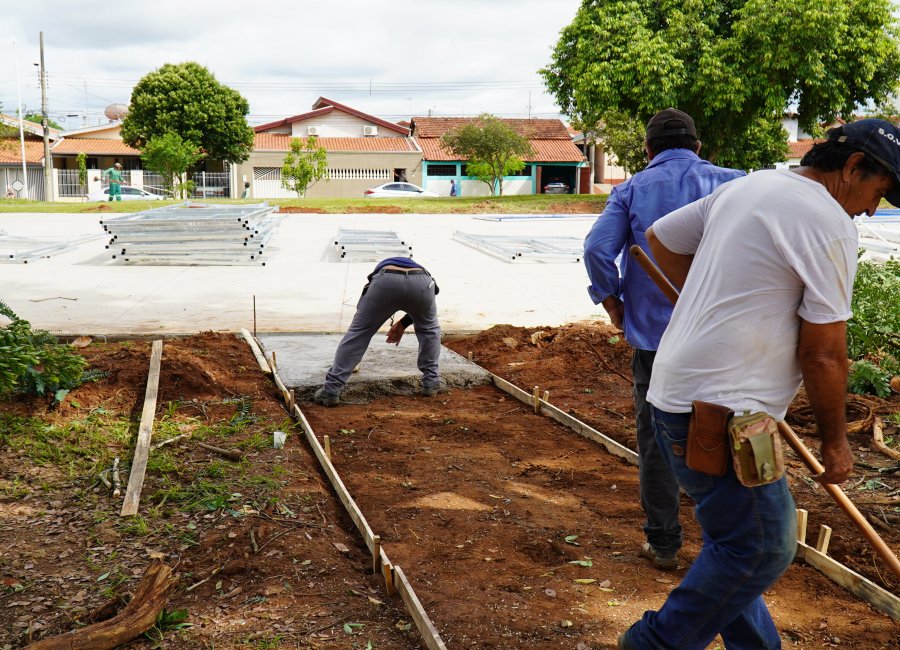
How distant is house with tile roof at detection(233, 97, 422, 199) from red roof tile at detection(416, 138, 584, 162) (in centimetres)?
107

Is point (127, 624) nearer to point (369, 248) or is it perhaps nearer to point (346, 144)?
point (369, 248)

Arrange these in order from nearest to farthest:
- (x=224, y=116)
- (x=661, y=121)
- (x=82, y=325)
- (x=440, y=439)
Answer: (x=661, y=121), (x=440, y=439), (x=82, y=325), (x=224, y=116)

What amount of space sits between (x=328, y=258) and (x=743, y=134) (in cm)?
2203

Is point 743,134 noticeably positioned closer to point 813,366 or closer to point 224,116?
point 224,116

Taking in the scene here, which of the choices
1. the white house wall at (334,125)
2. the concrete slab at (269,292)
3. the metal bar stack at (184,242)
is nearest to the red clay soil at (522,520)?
the concrete slab at (269,292)

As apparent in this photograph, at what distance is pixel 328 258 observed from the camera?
52.7 feet

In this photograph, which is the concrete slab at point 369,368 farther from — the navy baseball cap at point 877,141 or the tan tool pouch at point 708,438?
the navy baseball cap at point 877,141

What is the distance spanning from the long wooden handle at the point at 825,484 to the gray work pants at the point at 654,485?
26.7 inches

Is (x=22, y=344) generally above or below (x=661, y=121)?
below

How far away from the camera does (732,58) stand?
29.1 m

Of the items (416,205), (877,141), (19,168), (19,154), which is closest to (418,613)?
(877,141)

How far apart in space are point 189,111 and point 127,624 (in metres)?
45.8

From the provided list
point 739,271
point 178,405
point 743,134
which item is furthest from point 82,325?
point 743,134

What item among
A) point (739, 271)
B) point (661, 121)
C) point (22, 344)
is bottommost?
point (22, 344)
